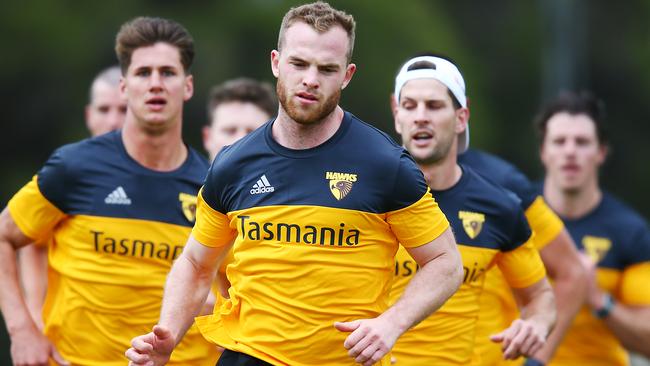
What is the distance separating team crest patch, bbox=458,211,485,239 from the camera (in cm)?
780

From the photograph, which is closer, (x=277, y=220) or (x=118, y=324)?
(x=277, y=220)

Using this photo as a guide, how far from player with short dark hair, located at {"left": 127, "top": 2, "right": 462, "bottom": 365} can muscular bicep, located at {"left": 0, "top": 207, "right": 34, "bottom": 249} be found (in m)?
1.90

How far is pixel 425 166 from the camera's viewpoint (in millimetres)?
7797

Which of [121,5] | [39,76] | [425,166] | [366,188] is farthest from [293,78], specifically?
[121,5]

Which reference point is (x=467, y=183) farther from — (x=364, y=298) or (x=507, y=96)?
(x=507, y=96)

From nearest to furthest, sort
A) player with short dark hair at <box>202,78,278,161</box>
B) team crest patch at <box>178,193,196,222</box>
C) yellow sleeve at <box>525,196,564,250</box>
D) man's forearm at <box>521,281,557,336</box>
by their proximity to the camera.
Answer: man's forearm at <box>521,281,557,336</box> < team crest patch at <box>178,193,196,222</box> < yellow sleeve at <box>525,196,564,250</box> < player with short dark hair at <box>202,78,278,161</box>

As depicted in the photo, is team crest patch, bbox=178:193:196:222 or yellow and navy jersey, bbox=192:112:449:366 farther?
team crest patch, bbox=178:193:196:222

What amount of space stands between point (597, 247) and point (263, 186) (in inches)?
175

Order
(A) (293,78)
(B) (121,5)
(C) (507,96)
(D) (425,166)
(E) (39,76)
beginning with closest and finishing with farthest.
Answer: (A) (293,78) < (D) (425,166) < (E) (39,76) < (B) (121,5) < (C) (507,96)

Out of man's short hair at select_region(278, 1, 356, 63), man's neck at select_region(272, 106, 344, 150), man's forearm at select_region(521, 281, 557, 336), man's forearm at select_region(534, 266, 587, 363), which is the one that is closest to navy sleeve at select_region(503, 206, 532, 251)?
man's forearm at select_region(521, 281, 557, 336)

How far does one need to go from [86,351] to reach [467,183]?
2.32m

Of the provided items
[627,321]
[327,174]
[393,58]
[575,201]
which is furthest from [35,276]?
[393,58]

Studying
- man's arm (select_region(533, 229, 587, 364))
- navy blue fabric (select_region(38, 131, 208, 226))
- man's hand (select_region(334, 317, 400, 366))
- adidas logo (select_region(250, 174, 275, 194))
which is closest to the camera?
man's hand (select_region(334, 317, 400, 366))

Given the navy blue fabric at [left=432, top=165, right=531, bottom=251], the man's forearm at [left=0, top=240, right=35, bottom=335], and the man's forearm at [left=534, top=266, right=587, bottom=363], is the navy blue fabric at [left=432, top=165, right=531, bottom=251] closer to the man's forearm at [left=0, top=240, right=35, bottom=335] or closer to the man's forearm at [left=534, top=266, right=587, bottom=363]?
the man's forearm at [left=534, top=266, right=587, bottom=363]
